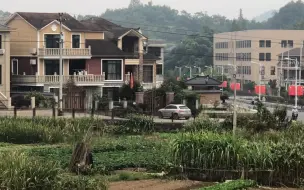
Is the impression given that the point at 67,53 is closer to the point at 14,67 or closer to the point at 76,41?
the point at 76,41

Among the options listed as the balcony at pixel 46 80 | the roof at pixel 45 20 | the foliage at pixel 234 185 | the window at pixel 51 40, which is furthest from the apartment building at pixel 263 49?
the foliage at pixel 234 185

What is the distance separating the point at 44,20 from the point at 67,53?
428 centimetres

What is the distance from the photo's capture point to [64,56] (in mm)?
54531

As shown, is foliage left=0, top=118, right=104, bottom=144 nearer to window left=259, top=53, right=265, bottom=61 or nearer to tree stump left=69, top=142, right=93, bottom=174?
tree stump left=69, top=142, right=93, bottom=174

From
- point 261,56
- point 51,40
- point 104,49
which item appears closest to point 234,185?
point 51,40

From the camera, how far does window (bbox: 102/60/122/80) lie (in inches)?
2244

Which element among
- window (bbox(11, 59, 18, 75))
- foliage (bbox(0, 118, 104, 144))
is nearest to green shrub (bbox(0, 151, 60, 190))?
foliage (bbox(0, 118, 104, 144))

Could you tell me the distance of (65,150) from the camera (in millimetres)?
24734

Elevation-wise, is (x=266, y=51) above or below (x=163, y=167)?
above

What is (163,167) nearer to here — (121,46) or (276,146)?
(276,146)

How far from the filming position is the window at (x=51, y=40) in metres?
55.0

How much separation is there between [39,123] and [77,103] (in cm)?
1904

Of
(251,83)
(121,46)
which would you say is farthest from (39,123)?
(251,83)

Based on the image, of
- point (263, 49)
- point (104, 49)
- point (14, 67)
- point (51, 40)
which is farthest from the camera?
point (263, 49)
